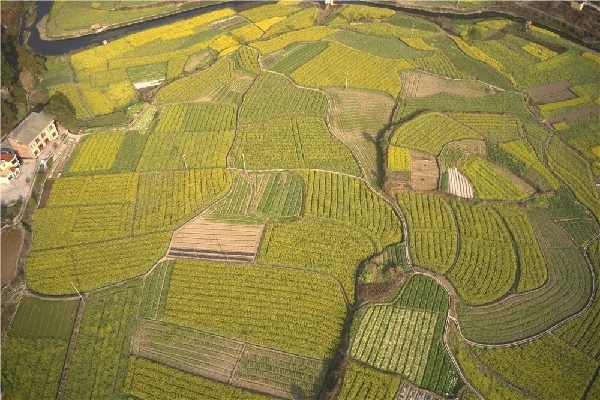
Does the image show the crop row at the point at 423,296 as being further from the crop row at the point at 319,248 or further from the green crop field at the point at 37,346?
the green crop field at the point at 37,346

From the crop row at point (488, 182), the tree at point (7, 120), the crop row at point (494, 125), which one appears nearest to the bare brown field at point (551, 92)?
the crop row at point (494, 125)

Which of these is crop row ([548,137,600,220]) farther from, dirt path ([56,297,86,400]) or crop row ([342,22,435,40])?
dirt path ([56,297,86,400])

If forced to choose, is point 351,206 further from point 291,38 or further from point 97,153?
point 291,38

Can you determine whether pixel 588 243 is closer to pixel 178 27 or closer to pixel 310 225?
pixel 310 225

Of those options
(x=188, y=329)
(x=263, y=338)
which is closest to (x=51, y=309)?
(x=188, y=329)

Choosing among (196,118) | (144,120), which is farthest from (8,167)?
(196,118)

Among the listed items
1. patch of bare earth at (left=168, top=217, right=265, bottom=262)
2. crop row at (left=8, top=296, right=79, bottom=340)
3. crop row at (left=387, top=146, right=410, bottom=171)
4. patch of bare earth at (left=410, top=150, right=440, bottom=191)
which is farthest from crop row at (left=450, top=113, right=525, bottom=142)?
crop row at (left=8, top=296, right=79, bottom=340)
